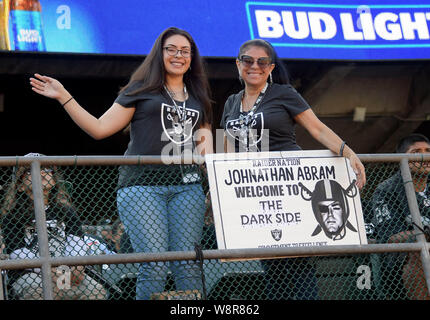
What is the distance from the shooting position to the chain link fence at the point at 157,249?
4.50m

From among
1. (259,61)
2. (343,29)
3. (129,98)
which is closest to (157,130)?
(129,98)

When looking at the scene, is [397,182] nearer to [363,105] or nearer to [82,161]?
[82,161]

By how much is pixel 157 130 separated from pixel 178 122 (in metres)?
0.15

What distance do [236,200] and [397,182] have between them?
3.89 feet

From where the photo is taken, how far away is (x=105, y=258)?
14.4ft

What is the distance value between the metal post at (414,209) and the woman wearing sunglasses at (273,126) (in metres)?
0.40

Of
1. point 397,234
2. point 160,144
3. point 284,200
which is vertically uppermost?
point 160,144

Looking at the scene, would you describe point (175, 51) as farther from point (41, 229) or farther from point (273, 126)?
point (41, 229)

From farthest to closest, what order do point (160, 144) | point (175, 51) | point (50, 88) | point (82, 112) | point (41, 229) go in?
point (175, 51), point (160, 144), point (82, 112), point (50, 88), point (41, 229)

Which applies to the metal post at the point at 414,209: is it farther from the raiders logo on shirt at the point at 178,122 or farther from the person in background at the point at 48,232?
the person in background at the point at 48,232

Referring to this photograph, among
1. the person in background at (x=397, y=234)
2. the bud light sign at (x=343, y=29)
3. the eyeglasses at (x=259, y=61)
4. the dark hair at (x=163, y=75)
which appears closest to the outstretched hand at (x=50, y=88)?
the dark hair at (x=163, y=75)

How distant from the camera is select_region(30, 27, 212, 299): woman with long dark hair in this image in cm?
458

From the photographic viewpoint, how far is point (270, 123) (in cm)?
492

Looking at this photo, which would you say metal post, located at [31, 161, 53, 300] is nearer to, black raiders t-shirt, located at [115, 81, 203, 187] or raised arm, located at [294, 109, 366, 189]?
black raiders t-shirt, located at [115, 81, 203, 187]
